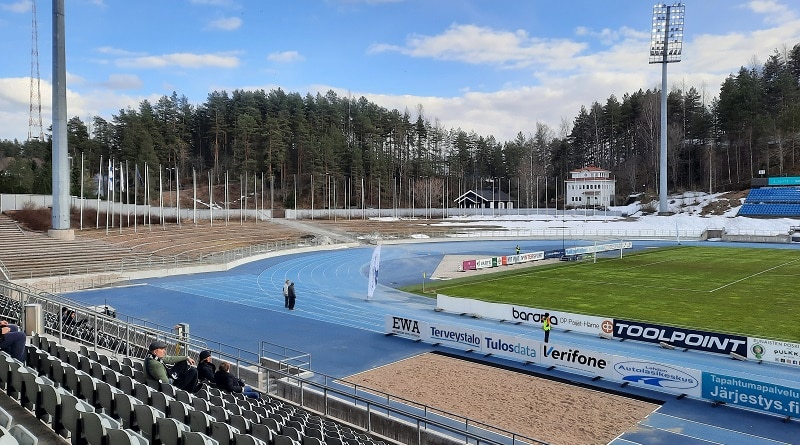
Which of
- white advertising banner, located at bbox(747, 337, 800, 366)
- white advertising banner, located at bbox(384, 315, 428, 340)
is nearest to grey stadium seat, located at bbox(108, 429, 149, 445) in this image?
white advertising banner, located at bbox(384, 315, 428, 340)

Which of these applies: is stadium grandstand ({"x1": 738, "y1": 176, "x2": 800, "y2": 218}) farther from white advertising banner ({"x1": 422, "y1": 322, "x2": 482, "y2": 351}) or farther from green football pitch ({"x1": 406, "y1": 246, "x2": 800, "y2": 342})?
white advertising banner ({"x1": 422, "y1": 322, "x2": 482, "y2": 351})

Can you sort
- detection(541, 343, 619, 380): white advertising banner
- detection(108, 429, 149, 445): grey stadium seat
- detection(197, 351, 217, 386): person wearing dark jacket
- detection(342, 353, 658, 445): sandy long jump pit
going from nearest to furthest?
detection(108, 429, 149, 445): grey stadium seat
detection(197, 351, 217, 386): person wearing dark jacket
detection(342, 353, 658, 445): sandy long jump pit
detection(541, 343, 619, 380): white advertising banner

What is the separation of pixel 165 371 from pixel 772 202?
8978 centimetres

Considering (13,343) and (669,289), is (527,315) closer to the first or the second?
(669,289)

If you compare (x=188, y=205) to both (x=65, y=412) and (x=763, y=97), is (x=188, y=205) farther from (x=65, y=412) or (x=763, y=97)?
(x=763, y=97)

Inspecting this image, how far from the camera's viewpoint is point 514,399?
49.8 ft

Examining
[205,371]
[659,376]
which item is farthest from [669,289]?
[205,371]

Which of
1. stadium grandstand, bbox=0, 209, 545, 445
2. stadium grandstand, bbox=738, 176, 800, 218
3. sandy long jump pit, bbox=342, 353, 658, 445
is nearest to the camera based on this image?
stadium grandstand, bbox=0, 209, 545, 445

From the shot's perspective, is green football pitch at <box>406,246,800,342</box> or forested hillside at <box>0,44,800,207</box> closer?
green football pitch at <box>406,246,800,342</box>

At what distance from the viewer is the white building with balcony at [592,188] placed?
101 meters

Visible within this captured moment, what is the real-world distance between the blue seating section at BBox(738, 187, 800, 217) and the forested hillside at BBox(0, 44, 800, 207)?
8924mm

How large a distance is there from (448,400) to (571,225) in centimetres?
7108

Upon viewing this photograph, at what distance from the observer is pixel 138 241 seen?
48.9m

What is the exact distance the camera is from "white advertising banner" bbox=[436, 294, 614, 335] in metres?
22.1
